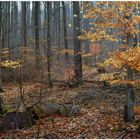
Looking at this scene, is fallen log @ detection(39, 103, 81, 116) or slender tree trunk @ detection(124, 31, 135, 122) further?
fallen log @ detection(39, 103, 81, 116)

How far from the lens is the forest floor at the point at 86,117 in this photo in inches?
424

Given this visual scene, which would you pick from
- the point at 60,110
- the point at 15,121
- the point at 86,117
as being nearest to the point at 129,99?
the point at 86,117

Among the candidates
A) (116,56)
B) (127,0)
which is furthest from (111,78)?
(127,0)

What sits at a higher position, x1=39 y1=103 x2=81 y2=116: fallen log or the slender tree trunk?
the slender tree trunk

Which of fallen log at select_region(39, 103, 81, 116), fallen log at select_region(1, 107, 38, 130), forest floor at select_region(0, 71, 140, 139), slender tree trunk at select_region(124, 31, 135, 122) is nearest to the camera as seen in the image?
forest floor at select_region(0, 71, 140, 139)

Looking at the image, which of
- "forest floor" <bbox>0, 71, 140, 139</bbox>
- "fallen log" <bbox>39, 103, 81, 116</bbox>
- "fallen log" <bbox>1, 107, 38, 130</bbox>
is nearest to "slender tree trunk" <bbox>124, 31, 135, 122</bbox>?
"forest floor" <bbox>0, 71, 140, 139</bbox>

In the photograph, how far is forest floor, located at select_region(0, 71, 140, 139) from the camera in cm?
1077

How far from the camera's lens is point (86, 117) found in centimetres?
1262

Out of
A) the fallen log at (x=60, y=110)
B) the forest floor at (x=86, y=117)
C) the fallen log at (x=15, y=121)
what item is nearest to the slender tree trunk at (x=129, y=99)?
the forest floor at (x=86, y=117)

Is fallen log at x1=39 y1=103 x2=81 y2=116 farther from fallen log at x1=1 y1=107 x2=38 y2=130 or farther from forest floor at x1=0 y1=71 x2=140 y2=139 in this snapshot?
fallen log at x1=1 y1=107 x2=38 y2=130

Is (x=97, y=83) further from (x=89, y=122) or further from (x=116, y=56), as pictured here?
(x=116, y=56)

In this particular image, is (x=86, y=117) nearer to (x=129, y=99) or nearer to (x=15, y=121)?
(x=129, y=99)

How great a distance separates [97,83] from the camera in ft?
60.8

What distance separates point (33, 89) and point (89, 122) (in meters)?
6.67
